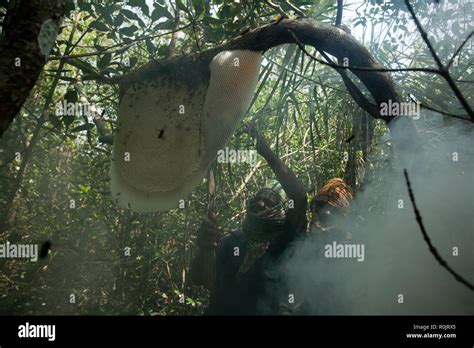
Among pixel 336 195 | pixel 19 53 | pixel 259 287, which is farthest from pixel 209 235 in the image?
pixel 19 53

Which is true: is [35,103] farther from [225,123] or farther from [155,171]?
[225,123]

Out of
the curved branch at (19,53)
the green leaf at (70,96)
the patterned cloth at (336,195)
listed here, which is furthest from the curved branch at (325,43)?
the curved branch at (19,53)

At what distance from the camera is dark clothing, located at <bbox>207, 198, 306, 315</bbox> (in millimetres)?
3080

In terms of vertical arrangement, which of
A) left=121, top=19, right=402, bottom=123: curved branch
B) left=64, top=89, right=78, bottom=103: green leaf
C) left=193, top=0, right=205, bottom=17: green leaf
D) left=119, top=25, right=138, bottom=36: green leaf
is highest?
left=193, top=0, right=205, bottom=17: green leaf

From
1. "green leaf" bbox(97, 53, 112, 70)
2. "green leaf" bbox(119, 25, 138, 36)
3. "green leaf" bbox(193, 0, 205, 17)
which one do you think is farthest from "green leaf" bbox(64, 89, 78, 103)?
"green leaf" bbox(193, 0, 205, 17)

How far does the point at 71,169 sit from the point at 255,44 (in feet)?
7.55

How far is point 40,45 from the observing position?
1452 millimetres

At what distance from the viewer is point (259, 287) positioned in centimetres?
311

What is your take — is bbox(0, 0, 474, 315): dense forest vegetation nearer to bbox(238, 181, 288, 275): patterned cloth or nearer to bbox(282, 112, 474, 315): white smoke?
bbox(282, 112, 474, 315): white smoke

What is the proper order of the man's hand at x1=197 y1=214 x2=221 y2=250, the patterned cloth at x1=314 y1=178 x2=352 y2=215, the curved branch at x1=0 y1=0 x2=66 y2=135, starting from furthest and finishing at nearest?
the patterned cloth at x1=314 y1=178 x2=352 y2=215, the man's hand at x1=197 y1=214 x2=221 y2=250, the curved branch at x1=0 y1=0 x2=66 y2=135

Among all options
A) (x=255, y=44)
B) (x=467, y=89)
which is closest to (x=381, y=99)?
(x=255, y=44)

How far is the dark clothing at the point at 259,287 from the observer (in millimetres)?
3080

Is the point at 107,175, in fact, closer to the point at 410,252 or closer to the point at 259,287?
the point at 259,287
